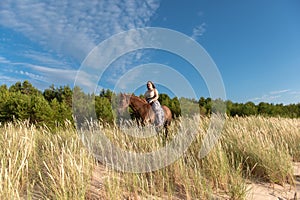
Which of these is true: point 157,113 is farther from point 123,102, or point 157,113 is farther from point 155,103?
point 123,102

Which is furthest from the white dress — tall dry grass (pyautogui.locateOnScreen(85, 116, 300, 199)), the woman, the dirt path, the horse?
the dirt path

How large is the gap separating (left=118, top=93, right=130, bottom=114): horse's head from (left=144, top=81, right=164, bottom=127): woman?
2.21ft

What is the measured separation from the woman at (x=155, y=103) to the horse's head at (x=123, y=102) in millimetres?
674

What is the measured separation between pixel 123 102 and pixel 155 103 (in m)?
1.07

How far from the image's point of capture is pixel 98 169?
3.21 metres

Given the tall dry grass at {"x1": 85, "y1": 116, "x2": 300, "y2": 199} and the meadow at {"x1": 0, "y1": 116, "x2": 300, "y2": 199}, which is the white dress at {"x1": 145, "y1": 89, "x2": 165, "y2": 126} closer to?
the tall dry grass at {"x1": 85, "y1": 116, "x2": 300, "y2": 199}

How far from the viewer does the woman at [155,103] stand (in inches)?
257

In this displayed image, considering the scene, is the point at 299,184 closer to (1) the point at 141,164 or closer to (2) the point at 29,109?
(1) the point at 141,164

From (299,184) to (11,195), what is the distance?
12.3ft

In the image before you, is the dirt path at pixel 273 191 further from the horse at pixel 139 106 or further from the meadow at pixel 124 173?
the horse at pixel 139 106

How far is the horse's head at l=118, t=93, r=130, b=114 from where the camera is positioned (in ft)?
22.9

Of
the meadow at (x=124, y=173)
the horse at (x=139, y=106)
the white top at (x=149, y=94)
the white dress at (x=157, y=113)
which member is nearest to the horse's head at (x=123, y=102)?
the horse at (x=139, y=106)

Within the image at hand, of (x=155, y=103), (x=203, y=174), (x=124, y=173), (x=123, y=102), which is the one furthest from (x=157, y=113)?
(x=124, y=173)

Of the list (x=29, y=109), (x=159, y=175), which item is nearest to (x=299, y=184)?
(x=159, y=175)
